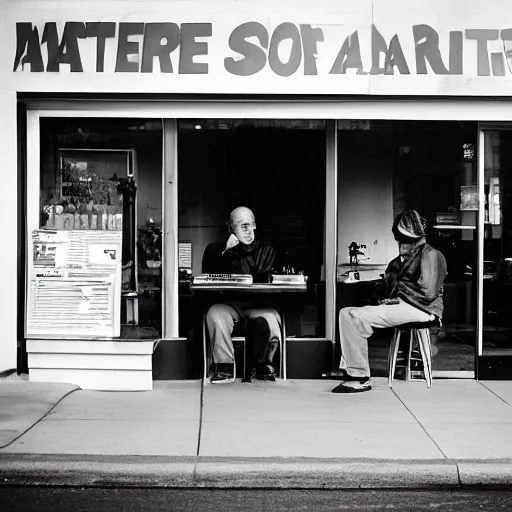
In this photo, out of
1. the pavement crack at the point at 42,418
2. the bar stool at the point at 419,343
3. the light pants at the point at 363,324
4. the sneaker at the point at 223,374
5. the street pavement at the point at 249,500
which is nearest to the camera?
the street pavement at the point at 249,500

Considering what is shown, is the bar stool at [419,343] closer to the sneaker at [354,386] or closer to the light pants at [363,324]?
the light pants at [363,324]

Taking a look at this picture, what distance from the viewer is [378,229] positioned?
945 centimetres

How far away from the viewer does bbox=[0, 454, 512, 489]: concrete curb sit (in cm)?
600

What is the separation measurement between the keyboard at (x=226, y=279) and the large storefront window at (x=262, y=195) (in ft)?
0.65

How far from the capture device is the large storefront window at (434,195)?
358 inches

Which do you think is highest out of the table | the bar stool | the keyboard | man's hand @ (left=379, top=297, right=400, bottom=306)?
the keyboard

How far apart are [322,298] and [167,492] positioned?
3726 millimetres

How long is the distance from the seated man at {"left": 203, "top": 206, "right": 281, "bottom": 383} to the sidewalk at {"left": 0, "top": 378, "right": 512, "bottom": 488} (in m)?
0.25

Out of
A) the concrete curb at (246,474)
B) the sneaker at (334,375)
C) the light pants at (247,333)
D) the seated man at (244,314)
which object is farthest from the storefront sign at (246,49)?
the concrete curb at (246,474)

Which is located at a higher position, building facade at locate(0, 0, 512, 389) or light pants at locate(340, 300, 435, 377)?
building facade at locate(0, 0, 512, 389)

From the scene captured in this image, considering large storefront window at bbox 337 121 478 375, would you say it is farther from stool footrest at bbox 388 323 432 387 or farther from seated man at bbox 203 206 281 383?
seated man at bbox 203 206 281 383

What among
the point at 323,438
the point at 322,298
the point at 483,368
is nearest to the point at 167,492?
the point at 323,438

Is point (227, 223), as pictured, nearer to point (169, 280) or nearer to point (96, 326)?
point (169, 280)

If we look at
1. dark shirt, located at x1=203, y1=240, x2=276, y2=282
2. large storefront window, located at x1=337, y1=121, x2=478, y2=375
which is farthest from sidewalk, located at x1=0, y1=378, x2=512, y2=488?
dark shirt, located at x1=203, y1=240, x2=276, y2=282
